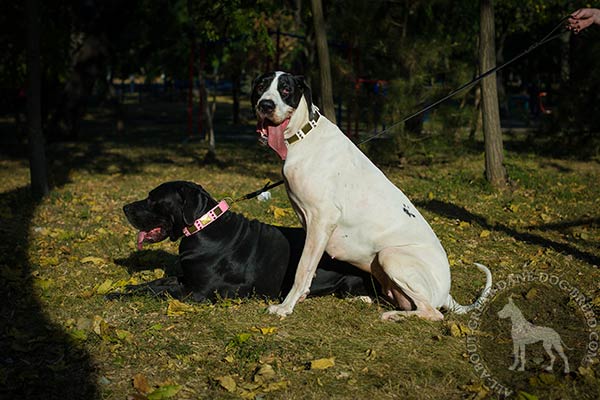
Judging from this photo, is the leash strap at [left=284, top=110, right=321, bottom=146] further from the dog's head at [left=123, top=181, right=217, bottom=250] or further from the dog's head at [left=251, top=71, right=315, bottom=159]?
the dog's head at [left=123, top=181, right=217, bottom=250]

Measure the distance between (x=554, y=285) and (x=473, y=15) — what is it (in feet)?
72.9

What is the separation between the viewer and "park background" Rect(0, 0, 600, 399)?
3.71m

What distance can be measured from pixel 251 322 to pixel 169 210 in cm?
112

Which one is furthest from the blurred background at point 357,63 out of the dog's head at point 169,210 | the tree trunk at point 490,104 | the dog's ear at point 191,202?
the dog's ear at point 191,202

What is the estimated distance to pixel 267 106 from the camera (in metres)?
4.51

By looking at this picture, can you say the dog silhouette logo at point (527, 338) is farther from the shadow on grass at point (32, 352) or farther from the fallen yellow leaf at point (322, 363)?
the shadow on grass at point (32, 352)

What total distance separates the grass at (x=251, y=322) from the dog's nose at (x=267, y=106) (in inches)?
60.2

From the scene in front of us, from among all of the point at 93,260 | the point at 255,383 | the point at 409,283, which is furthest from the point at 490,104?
the point at 255,383

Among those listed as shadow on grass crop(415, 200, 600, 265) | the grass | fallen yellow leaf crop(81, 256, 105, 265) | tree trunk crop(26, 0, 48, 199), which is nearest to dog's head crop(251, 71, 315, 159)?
the grass

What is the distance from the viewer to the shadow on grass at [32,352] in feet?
11.2

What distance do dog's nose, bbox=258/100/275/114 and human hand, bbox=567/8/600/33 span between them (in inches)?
114

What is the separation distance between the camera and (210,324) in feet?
14.7

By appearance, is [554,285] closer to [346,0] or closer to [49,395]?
[49,395]

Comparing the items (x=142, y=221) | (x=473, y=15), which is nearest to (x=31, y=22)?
(x=142, y=221)
